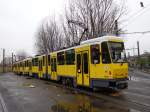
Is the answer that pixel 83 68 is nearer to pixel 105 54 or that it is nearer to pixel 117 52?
pixel 105 54

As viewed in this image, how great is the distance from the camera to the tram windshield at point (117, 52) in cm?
1500

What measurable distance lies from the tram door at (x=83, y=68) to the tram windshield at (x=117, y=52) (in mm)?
2254

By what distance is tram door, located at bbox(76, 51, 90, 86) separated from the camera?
16.9 meters

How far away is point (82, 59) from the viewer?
17.7 metres

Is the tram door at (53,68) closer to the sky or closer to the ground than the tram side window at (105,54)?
closer to the ground

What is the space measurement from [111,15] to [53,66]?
37.8 ft

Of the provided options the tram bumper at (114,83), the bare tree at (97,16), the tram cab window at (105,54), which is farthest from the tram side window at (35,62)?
the tram cab window at (105,54)

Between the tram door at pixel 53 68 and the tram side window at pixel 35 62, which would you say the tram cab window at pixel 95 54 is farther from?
the tram side window at pixel 35 62

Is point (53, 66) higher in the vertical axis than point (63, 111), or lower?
higher

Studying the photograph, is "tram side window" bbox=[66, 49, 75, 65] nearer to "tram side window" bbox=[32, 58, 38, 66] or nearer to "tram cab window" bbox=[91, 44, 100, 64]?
"tram cab window" bbox=[91, 44, 100, 64]

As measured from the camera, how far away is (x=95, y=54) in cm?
1591

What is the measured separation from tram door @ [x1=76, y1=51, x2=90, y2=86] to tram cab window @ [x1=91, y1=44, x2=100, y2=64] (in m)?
0.82

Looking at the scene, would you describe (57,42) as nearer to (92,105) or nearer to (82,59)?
(82,59)

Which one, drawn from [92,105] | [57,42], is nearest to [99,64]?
[92,105]
